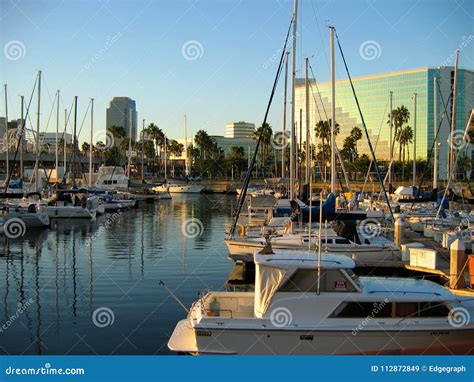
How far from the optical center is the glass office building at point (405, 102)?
430 feet

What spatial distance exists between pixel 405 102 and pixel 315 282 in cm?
13268

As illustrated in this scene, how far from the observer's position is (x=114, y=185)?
9275 cm

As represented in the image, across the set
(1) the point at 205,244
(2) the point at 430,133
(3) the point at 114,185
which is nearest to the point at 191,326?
(1) the point at 205,244

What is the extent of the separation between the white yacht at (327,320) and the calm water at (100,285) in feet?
8.99

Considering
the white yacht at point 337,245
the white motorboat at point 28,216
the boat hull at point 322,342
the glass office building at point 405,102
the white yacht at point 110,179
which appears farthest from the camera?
the glass office building at point 405,102

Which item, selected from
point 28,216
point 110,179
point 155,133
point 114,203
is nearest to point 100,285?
point 28,216

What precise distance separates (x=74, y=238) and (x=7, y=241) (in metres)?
4.23

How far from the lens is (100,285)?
24203 mm

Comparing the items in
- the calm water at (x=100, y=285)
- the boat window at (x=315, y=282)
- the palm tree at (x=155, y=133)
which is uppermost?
the palm tree at (x=155, y=133)

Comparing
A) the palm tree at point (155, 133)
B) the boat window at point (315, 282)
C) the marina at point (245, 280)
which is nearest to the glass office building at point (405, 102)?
the palm tree at point (155, 133)

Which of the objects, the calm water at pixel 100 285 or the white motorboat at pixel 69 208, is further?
the white motorboat at pixel 69 208

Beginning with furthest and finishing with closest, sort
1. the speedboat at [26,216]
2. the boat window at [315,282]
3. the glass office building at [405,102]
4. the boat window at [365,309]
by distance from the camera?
the glass office building at [405,102] < the speedboat at [26,216] < the boat window at [315,282] < the boat window at [365,309]

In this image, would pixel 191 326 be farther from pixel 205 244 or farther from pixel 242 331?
pixel 205 244

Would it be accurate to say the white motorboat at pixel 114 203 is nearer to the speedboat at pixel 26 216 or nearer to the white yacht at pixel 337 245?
the speedboat at pixel 26 216
